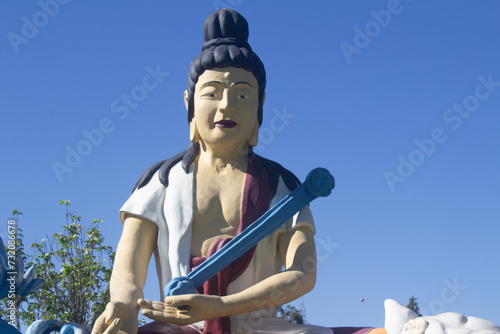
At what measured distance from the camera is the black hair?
5.10 meters

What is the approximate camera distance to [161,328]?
4.53m

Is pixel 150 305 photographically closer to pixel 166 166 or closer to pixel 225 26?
pixel 166 166

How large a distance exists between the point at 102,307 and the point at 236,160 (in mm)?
3803

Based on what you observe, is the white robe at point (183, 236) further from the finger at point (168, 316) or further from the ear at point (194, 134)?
the finger at point (168, 316)

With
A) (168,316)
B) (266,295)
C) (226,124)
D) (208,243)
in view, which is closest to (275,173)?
(226,124)

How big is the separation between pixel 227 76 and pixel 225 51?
177 mm

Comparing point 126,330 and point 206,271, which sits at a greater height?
point 206,271

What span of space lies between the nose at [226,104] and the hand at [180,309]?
1299 millimetres

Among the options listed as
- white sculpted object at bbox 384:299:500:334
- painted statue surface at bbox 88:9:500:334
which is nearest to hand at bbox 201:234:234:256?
painted statue surface at bbox 88:9:500:334

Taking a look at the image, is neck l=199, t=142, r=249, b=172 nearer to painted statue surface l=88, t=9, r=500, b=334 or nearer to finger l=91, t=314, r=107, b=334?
painted statue surface l=88, t=9, r=500, b=334

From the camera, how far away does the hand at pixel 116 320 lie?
13.9 feet

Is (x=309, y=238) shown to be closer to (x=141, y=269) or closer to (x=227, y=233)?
(x=227, y=233)

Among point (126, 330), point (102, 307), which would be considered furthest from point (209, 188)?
point (102, 307)

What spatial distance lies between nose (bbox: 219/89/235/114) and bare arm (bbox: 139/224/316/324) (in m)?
0.90
